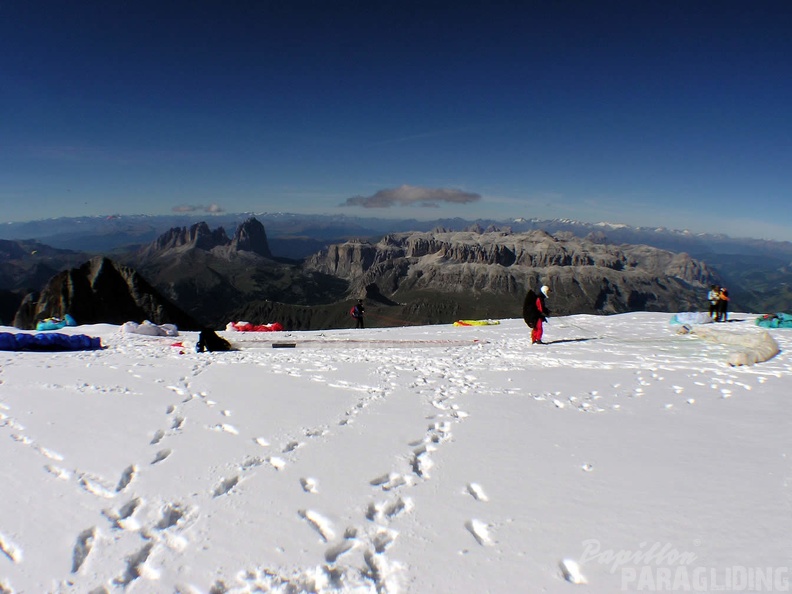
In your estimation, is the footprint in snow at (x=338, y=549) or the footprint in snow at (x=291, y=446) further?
the footprint in snow at (x=291, y=446)

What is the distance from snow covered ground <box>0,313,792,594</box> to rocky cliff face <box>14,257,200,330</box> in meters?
80.5

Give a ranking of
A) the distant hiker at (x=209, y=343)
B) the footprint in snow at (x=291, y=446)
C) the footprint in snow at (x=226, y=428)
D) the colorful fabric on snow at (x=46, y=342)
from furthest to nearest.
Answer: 1. the distant hiker at (x=209, y=343)
2. the colorful fabric on snow at (x=46, y=342)
3. the footprint in snow at (x=226, y=428)
4. the footprint in snow at (x=291, y=446)

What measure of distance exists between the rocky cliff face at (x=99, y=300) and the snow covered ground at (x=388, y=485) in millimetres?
80499

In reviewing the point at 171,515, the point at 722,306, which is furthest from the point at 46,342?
the point at 722,306

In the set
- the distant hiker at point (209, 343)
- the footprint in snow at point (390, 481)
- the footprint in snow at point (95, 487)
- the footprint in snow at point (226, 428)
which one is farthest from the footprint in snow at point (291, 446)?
the distant hiker at point (209, 343)

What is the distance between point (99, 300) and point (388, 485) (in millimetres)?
102253

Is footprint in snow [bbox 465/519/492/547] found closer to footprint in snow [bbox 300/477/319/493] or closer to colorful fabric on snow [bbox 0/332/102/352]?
A: footprint in snow [bbox 300/477/319/493]

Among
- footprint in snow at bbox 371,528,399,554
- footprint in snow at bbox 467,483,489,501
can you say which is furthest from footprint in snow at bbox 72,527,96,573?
footprint in snow at bbox 467,483,489,501

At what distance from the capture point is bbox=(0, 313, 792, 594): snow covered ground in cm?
444

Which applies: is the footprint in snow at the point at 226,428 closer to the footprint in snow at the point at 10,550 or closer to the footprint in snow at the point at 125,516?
the footprint in snow at the point at 125,516

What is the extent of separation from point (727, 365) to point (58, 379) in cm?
2367

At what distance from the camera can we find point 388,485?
6.30 metres

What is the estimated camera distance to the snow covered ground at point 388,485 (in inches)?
175

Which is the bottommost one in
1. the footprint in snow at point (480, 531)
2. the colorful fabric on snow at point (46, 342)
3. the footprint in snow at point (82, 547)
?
the colorful fabric on snow at point (46, 342)
